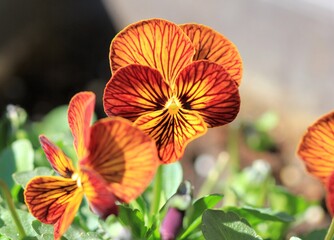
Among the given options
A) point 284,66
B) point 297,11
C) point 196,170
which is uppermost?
point 297,11

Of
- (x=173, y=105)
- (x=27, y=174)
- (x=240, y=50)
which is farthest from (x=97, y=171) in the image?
(x=240, y=50)

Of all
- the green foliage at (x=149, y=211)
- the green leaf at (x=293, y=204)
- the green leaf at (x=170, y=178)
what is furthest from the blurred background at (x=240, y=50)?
the green leaf at (x=170, y=178)

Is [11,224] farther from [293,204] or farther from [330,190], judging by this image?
[293,204]

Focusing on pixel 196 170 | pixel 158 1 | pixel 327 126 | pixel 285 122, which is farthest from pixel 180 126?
pixel 158 1

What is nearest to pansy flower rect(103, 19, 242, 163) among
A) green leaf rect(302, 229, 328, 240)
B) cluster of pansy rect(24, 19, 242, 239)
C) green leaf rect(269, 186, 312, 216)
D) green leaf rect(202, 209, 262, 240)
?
cluster of pansy rect(24, 19, 242, 239)

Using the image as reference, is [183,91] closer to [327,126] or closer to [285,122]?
[327,126]

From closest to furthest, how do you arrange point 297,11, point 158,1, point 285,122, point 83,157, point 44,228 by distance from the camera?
point 83,157 < point 44,228 < point 297,11 < point 285,122 < point 158,1

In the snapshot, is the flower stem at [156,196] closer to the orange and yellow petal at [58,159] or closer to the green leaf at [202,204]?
the green leaf at [202,204]
